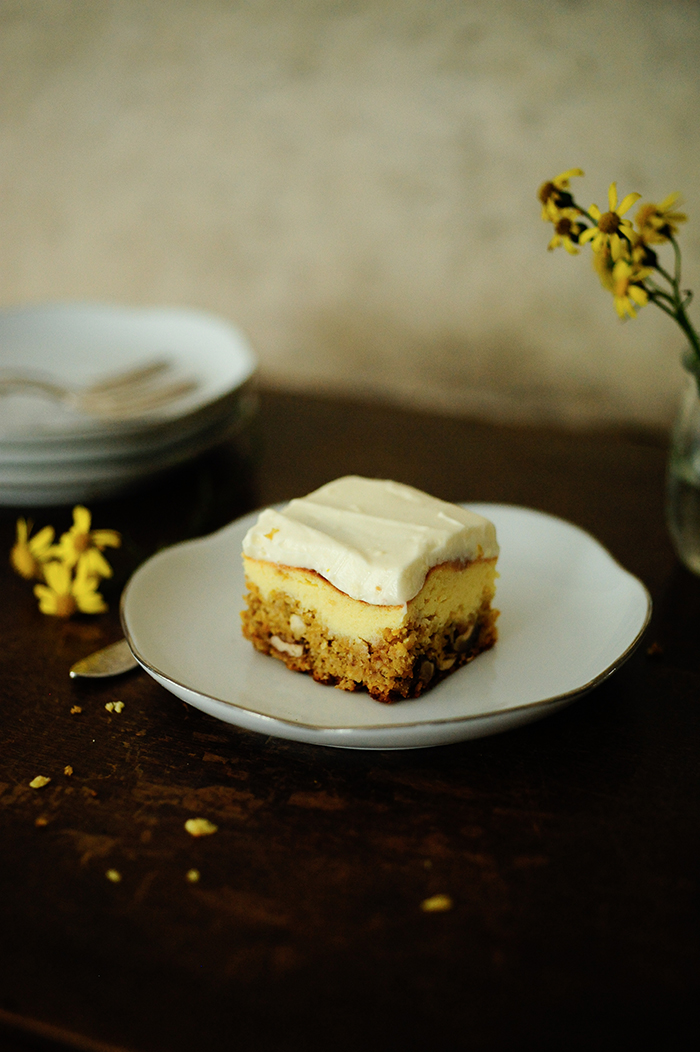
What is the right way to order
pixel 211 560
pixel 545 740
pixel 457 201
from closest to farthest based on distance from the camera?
pixel 545 740
pixel 211 560
pixel 457 201

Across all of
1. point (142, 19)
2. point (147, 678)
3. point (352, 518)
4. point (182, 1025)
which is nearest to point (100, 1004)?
point (182, 1025)

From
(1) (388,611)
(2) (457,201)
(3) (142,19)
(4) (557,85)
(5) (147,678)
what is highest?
(3) (142,19)

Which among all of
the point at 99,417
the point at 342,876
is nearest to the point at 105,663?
the point at 342,876

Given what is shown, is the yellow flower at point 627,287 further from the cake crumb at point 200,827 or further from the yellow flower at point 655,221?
the cake crumb at point 200,827

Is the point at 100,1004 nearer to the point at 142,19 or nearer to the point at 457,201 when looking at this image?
the point at 457,201

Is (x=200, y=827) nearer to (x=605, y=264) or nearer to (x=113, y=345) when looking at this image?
(x=605, y=264)

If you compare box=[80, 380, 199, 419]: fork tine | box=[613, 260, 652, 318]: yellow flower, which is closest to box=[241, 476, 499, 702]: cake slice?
box=[613, 260, 652, 318]: yellow flower

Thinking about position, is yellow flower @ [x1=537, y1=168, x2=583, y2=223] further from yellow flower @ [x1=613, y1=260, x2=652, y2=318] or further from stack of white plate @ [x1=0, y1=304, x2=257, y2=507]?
stack of white plate @ [x1=0, y1=304, x2=257, y2=507]
